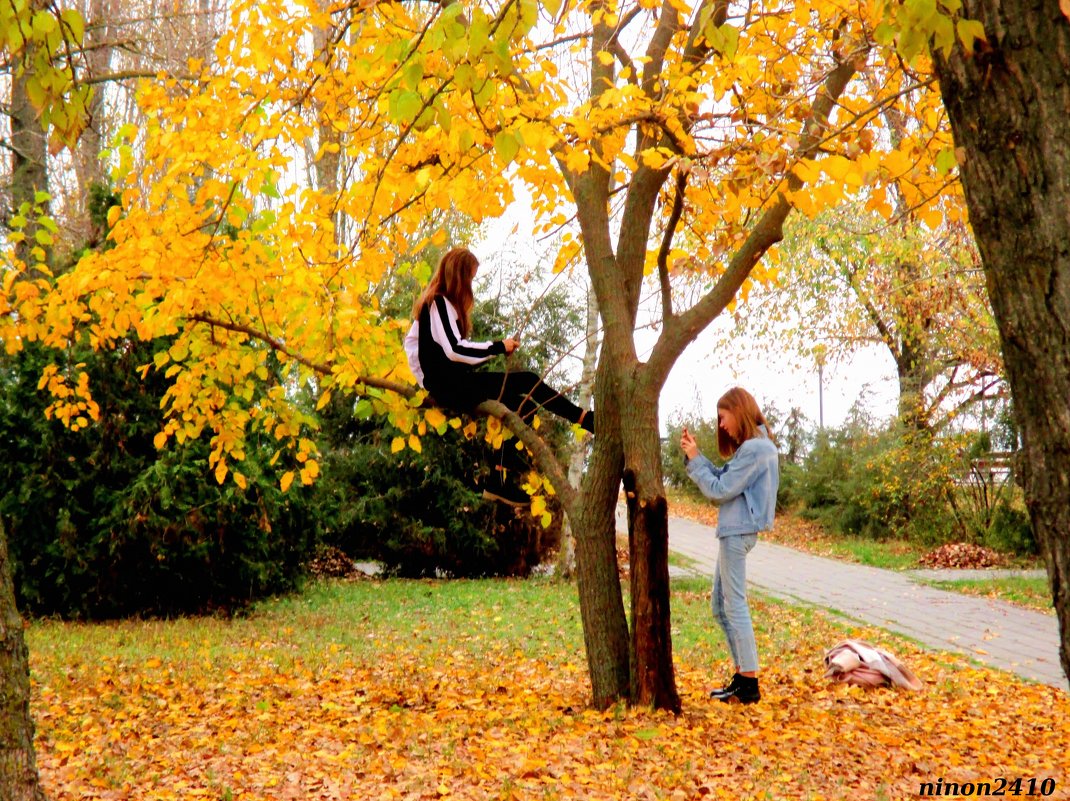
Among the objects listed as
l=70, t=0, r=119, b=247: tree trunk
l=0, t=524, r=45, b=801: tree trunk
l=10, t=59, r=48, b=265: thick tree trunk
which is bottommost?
l=0, t=524, r=45, b=801: tree trunk

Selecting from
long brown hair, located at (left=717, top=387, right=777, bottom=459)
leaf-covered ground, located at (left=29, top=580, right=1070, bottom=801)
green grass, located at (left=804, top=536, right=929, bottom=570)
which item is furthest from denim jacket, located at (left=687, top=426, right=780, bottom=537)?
green grass, located at (left=804, top=536, right=929, bottom=570)

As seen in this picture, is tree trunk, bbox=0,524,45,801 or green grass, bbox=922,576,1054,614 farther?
green grass, bbox=922,576,1054,614

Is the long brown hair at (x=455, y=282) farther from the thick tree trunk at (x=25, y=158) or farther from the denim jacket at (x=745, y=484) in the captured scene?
the thick tree trunk at (x=25, y=158)

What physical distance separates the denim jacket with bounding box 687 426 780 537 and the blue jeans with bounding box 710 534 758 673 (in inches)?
3.2

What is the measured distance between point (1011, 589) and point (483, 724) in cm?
902

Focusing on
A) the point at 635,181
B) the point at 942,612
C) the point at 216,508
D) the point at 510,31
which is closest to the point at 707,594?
the point at 942,612

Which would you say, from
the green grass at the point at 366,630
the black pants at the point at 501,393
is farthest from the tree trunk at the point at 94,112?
the black pants at the point at 501,393

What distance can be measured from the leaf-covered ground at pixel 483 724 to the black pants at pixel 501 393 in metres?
1.64

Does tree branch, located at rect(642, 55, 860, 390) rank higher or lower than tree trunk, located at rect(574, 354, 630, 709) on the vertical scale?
higher

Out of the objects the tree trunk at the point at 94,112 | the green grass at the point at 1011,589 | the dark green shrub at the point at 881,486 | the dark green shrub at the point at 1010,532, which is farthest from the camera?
the dark green shrub at the point at 881,486

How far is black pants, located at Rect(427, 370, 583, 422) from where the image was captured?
5.50 metres

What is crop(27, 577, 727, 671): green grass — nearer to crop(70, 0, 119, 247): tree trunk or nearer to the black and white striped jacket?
the black and white striped jacket

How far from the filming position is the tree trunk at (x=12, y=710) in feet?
10.6

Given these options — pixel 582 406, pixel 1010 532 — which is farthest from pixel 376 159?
pixel 1010 532
